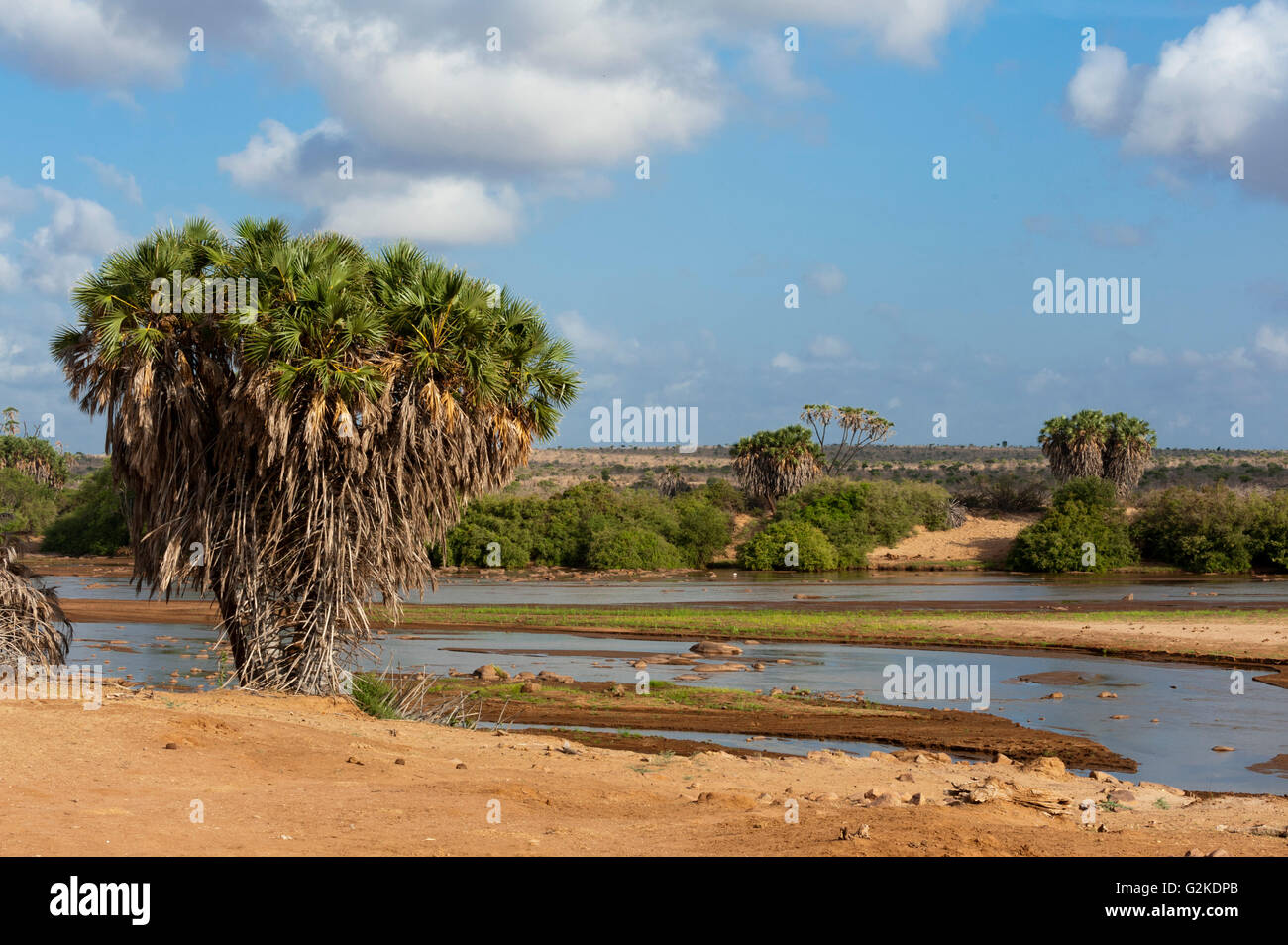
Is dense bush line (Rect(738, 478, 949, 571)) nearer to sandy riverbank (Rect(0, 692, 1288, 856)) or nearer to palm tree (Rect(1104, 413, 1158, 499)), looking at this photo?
palm tree (Rect(1104, 413, 1158, 499))

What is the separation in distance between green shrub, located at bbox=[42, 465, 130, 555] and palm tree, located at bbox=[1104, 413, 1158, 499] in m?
71.5

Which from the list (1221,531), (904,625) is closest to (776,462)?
(1221,531)

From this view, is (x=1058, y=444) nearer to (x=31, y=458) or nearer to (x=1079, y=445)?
(x=1079, y=445)

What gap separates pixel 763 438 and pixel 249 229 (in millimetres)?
67435

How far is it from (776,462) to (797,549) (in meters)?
13.4

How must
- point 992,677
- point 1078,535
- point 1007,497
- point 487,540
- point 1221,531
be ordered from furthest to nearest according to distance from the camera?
point 1007,497, point 487,540, point 1078,535, point 1221,531, point 992,677

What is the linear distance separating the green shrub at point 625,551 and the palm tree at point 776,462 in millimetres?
13352

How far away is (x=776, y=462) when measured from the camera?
8206 centimetres

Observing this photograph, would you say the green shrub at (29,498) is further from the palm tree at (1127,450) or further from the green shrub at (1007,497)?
the palm tree at (1127,450)

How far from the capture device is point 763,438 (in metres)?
83.6

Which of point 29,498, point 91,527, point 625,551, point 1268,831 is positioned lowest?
point 1268,831

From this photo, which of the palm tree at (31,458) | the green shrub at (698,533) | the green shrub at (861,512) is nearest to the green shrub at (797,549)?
the green shrub at (861,512)

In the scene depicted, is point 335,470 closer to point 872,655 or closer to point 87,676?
point 87,676
